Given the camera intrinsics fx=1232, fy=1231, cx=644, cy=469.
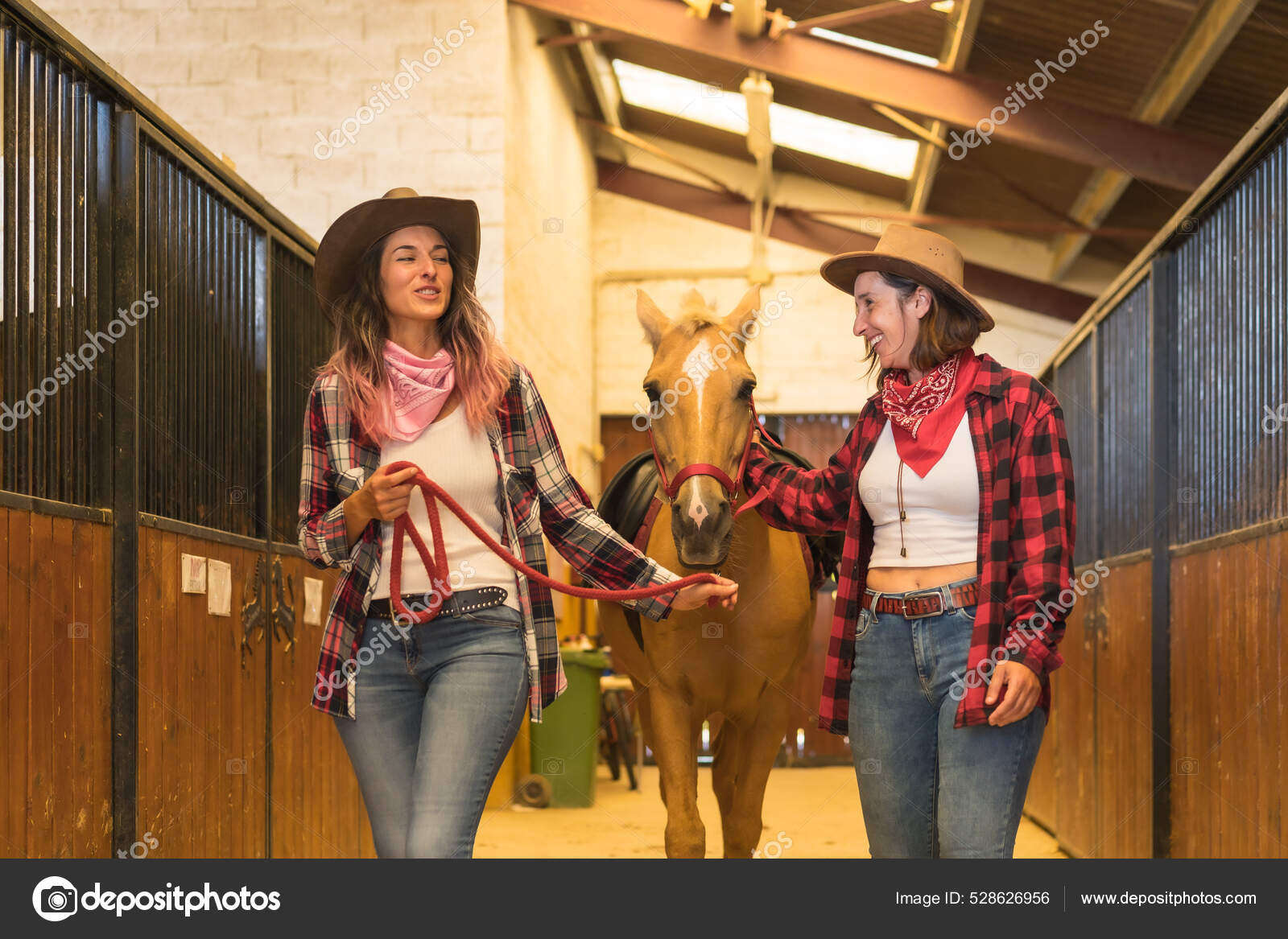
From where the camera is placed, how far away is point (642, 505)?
151 inches

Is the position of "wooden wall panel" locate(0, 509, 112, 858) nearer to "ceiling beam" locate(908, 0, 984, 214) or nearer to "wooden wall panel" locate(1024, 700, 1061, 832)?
"wooden wall panel" locate(1024, 700, 1061, 832)

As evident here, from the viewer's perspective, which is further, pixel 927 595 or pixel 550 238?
pixel 550 238

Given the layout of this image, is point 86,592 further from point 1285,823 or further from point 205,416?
point 1285,823

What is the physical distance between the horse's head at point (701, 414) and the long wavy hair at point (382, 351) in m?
0.66

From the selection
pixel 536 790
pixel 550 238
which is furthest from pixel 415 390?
pixel 550 238

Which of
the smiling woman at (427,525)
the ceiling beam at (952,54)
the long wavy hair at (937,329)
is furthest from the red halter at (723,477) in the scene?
the ceiling beam at (952,54)

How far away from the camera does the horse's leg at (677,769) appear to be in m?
2.97

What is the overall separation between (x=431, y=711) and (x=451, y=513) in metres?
0.33

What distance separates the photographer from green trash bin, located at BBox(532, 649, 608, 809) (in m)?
7.71

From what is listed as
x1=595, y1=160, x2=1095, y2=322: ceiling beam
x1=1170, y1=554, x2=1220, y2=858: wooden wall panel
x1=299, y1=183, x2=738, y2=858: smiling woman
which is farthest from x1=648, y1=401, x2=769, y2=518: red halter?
x1=595, y1=160, x2=1095, y2=322: ceiling beam

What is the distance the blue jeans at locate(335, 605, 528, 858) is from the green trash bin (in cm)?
581

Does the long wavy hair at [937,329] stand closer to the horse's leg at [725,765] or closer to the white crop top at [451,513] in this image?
the white crop top at [451,513]

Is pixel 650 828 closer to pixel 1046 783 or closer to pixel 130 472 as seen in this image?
pixel 1046 783
